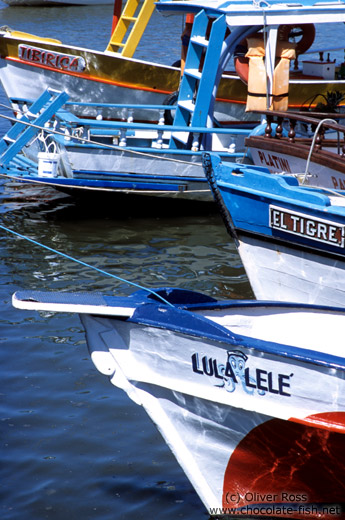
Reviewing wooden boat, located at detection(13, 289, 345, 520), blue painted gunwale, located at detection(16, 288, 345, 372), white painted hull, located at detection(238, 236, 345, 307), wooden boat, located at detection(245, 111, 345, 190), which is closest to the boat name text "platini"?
white painted hull, located at detection(238, 236, 345, 307)

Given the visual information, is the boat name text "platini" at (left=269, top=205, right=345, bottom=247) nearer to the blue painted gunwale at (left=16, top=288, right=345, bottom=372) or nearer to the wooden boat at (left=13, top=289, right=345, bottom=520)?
the wooden boat at (left=13, top=289, right=345, bottom=520)

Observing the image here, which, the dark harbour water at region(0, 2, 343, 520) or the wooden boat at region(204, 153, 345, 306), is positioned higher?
the wooden boat at region(204, 153, 345, 306)

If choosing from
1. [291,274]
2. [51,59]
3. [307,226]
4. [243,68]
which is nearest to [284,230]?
[307,226]

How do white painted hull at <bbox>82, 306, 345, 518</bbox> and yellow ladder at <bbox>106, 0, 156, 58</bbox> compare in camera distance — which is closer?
white painted hull at <bbox>82, 306, 345, 518</bbox>

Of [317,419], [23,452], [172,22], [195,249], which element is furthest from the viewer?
[172,22]

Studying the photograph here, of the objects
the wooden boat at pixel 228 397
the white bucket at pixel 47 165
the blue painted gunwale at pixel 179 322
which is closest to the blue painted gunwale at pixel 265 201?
the wooden boat at pixel 228 397

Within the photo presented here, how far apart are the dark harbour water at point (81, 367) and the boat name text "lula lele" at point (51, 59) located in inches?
Answer: 95.0

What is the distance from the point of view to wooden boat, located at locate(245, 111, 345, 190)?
25.5 feet

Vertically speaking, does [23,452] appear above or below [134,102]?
below

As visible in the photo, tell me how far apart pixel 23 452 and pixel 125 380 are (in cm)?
133

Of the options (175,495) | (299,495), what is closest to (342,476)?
(299,495)

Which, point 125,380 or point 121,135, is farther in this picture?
point 121,135

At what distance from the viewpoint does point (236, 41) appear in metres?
10.2

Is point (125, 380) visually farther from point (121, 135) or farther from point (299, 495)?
point (121, 135)
